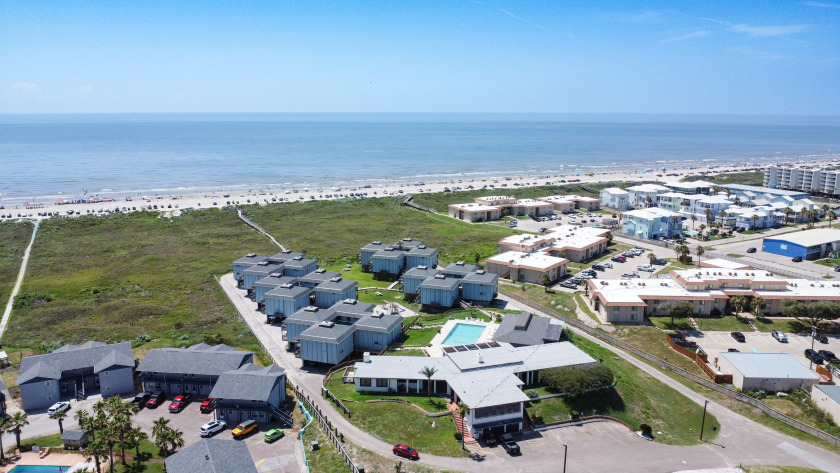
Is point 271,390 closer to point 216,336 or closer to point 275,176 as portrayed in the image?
point 216,336

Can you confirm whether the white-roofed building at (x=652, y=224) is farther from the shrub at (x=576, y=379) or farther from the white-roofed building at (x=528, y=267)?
the shrub at (x=576, y=379)

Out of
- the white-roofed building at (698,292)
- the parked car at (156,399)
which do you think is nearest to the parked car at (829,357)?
the white-roofed building at (698,292)

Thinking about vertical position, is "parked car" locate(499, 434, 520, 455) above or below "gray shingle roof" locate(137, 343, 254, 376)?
below

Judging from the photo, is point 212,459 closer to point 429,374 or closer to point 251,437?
point 251,437

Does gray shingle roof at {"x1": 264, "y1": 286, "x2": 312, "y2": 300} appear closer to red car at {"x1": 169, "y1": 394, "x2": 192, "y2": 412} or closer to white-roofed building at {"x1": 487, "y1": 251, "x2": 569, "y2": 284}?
red car at {"x1": 169, "y1": 394, "x2": 192, "y2": 412}

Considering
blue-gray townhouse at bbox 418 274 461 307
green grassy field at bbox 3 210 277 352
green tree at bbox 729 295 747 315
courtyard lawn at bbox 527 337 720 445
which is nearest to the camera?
courtyard lawn at bbox 527 337 720 445

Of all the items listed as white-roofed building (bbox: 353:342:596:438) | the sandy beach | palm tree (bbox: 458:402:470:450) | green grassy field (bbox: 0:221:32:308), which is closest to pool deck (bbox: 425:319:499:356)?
white-roofed building (bbox: 353:342:596:438)

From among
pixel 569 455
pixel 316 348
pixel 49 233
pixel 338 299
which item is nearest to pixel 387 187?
pixel 49 233
